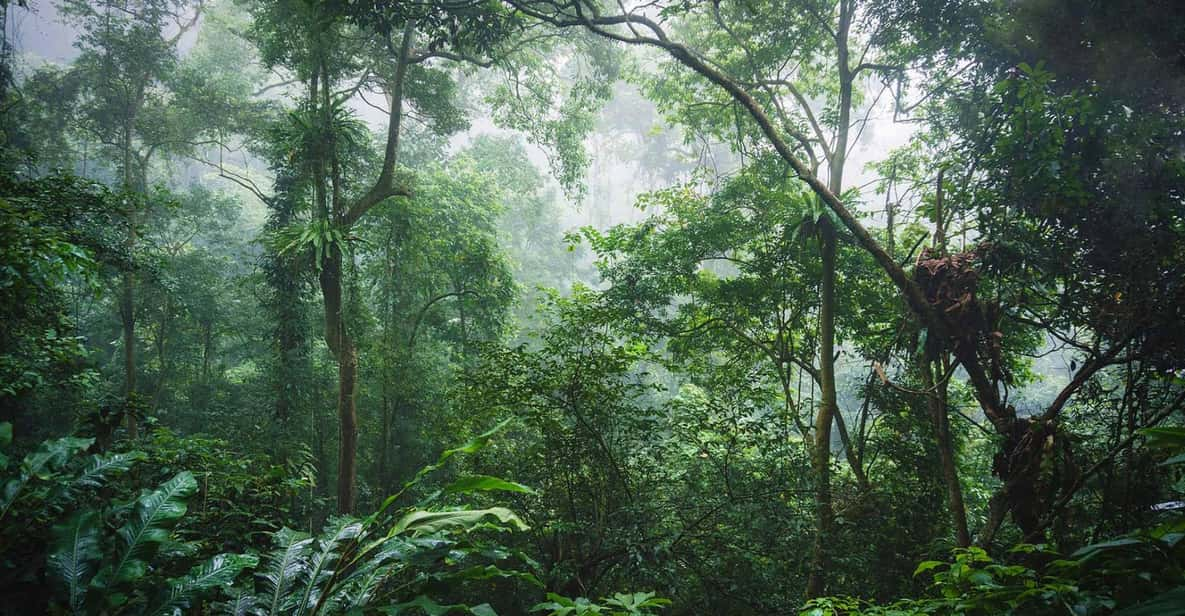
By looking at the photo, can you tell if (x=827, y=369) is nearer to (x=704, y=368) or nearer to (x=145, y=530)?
(x=704, y=368)

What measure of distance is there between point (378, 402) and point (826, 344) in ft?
24.1

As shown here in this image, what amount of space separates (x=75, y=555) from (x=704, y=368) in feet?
19.7

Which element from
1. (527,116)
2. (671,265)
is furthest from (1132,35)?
(527,116)

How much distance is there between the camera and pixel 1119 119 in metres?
3.64

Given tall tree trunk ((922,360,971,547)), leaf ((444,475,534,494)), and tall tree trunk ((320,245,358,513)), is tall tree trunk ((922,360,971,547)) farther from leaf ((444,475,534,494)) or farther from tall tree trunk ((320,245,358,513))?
tall tree trunk ((320,245,358,513))

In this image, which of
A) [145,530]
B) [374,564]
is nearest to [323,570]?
[374,564]

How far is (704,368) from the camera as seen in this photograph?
6629mm

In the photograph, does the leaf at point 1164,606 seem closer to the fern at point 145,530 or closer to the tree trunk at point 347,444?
the fern at point 145,530

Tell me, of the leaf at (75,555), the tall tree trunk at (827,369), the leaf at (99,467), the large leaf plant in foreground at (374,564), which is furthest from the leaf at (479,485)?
the tall tree trunk at (827,369)

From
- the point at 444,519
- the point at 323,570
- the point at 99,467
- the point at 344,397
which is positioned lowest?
the point at 323,570

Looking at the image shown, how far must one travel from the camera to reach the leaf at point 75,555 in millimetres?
1229

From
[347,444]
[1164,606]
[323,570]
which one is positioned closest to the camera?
[1164,606]

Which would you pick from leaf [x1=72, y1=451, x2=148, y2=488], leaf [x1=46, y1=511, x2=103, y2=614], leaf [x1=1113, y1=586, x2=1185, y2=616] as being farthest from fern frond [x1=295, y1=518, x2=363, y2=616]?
leaf [x1=1113, y1=586, x2=1185, y2=616]

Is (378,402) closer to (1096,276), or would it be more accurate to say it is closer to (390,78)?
(390,78)
